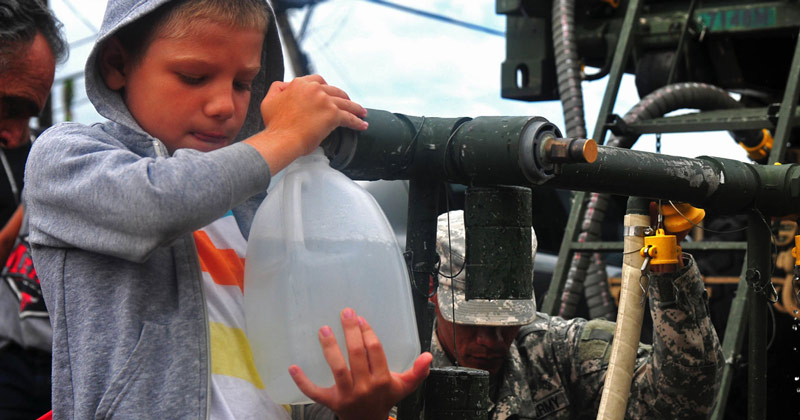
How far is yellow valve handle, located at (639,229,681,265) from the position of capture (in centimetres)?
190

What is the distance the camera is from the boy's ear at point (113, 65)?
4.54 ft

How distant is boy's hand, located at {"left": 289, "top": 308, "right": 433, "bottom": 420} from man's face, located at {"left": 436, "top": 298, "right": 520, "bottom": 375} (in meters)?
1.67

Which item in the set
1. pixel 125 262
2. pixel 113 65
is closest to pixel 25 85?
pixel 113 65

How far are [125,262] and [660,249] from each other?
1166 millimetres

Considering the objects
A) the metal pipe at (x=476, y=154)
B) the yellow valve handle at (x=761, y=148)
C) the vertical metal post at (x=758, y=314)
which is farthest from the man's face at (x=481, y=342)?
the yellow valve handle at (x=761, y=148)

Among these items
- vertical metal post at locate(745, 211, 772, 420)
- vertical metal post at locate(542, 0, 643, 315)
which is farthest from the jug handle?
vertical metal post at locate(542, 0, 643, 315)

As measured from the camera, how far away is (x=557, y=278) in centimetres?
432

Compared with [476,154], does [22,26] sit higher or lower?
higher

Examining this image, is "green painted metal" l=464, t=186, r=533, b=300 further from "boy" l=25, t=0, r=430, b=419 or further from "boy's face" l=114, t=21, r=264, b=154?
"boy's face" l=114, t=21, r=264, b=154

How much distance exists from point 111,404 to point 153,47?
0.52m

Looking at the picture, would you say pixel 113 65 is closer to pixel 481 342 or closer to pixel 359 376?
pixel 359 376

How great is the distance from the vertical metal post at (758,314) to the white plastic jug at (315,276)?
123 cm

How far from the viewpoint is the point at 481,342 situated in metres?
2.90

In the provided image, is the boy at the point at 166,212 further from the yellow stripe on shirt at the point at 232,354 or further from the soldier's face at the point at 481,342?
the soldier's face at the point at 481,342
